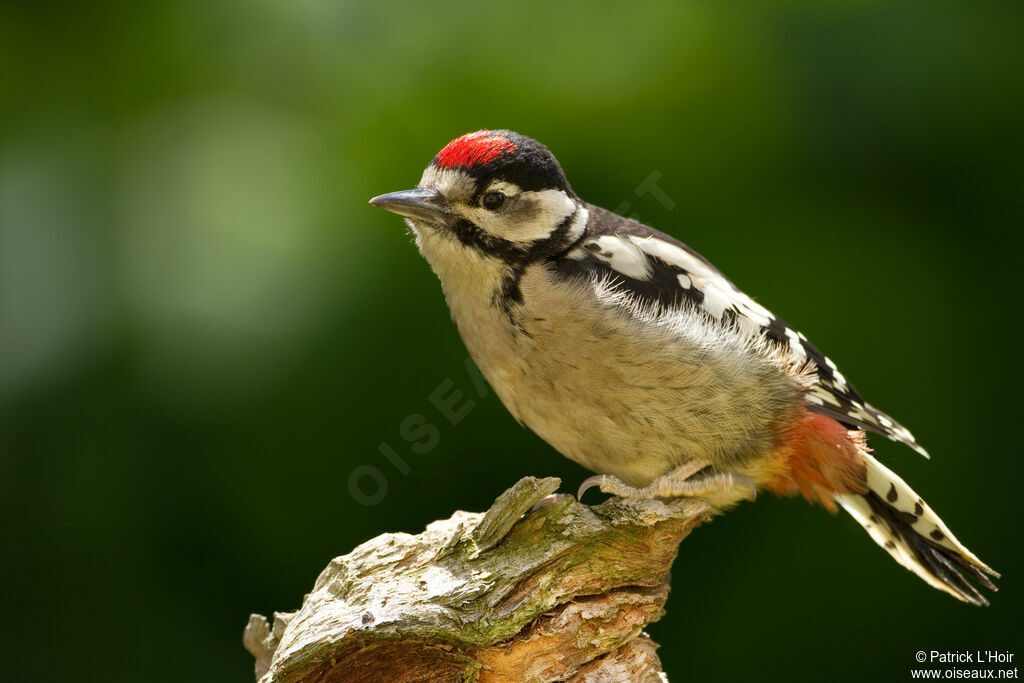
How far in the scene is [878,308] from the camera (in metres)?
3.71

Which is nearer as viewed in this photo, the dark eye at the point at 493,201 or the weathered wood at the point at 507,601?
the weathered wood at the point at 507,601

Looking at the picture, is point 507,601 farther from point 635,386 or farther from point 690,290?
point 690,290

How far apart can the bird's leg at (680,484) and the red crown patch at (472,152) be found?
2.89 ft

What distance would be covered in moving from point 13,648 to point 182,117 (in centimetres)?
196

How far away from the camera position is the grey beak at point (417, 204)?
8.53 feet

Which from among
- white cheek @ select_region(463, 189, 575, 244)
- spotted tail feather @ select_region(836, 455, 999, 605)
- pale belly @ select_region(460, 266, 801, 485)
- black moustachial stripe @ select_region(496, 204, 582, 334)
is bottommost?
spotted tail feather @ select_region(836, 455, 999, 605)

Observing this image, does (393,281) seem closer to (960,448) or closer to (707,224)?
(707,224)

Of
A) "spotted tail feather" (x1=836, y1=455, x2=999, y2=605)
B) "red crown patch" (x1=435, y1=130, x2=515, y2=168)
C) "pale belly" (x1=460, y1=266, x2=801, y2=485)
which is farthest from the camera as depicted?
"spotted tail feather" (x1=836, y1=455, x2=999, y2=605)

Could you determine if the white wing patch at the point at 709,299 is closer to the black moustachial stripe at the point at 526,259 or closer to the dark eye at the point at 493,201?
the black moustachial stripe at the point at 526,259

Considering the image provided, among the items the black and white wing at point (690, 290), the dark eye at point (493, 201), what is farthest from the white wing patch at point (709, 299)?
the dark eye at point (493, 201)

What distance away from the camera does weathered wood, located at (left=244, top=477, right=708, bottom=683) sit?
7.62 ft

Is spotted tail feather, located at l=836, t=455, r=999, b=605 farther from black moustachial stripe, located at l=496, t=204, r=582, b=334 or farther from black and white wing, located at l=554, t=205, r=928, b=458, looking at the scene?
black moustachial stripe, located at l=496, t=204, r=582, b=334

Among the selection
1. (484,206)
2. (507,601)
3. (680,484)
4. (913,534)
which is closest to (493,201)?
(484,206)

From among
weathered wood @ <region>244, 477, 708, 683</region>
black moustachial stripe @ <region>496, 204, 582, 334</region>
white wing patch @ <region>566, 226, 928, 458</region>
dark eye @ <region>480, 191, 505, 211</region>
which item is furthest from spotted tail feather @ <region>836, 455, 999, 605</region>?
dark eye @ <region>480, 191, 505, 211</region>
